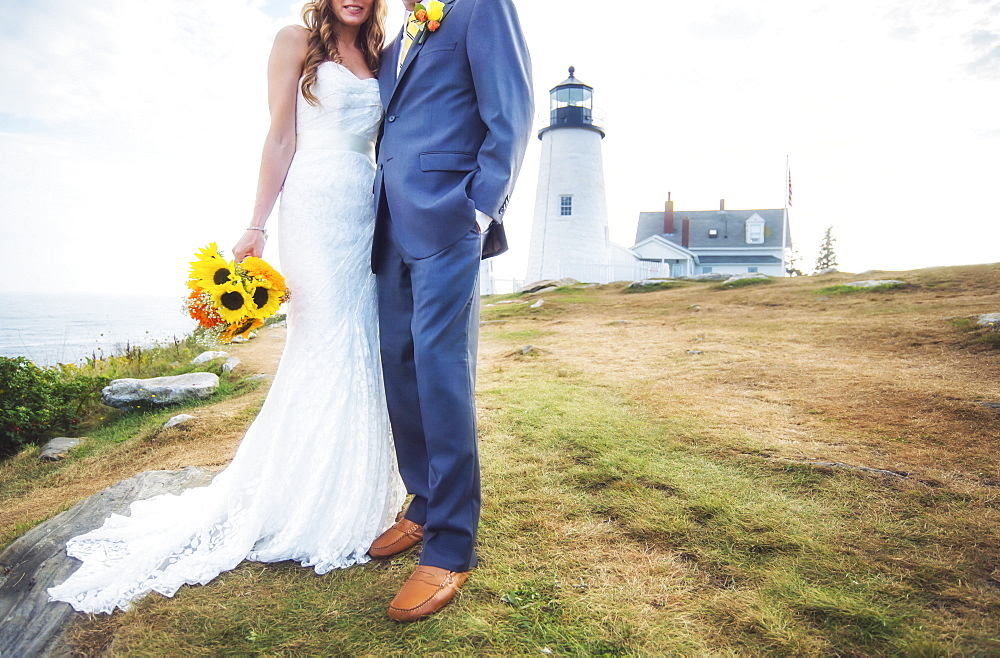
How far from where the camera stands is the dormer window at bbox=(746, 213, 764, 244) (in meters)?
31.2

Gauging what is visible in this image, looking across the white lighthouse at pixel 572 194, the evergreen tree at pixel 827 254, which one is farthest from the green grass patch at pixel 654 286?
the evergreen tree at pixel 827 254

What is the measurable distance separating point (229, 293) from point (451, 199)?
1.08 meters

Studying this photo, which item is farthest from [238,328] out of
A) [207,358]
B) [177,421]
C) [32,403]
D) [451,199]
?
[207,358]

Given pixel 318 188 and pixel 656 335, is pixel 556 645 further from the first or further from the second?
pixel 656 335

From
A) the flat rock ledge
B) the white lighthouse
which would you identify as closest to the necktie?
the flat rock ledge

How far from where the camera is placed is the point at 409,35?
2.38m

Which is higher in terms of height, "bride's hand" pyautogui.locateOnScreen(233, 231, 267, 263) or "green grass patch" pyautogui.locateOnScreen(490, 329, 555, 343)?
"bride's hand" pyautogui.locateOnScreen(233, 231, 267, 263)

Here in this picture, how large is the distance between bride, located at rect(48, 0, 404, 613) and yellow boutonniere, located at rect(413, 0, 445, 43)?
1.55 feet

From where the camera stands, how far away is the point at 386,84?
2.59 meters

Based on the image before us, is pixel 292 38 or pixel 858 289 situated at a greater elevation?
pixel 292 38

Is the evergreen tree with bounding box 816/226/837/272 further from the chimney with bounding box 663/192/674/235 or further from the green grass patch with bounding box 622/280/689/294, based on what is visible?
the green grass patch with bounding box 622/280/689/294

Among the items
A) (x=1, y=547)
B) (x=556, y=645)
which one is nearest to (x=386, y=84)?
(x=556, y=645)

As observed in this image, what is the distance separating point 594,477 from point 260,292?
77.5 inches

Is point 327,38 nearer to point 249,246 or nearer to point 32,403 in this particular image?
point 249,246
